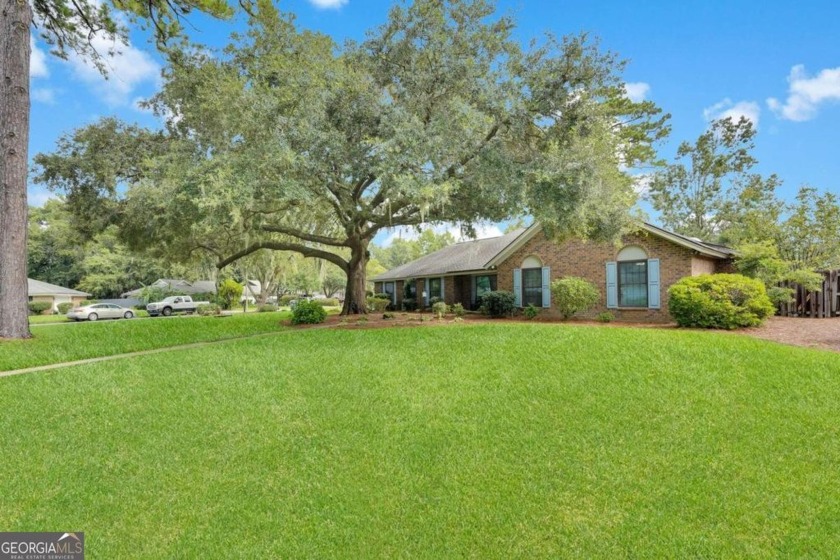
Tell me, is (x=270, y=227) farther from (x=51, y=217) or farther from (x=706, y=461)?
(x=51, y=217)

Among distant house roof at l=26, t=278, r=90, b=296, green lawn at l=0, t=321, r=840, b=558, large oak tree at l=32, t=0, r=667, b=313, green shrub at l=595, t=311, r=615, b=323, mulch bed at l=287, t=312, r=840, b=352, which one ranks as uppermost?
large oak tree at l=32, t=0, r=667, b=313

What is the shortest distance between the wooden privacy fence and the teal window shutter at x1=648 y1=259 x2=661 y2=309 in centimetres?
485

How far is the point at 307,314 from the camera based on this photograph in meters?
15.2

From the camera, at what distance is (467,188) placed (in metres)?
11.9

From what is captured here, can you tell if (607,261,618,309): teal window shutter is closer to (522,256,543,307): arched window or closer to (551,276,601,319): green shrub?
(551,276,601,319): green shrub

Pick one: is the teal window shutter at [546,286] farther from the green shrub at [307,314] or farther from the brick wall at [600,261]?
the green shrub at [307,314]

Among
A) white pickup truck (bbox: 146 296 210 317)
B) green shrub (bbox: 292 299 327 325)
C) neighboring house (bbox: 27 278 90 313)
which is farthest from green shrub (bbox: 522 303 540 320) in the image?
neighboring house (bbox: 27 278 90 313)

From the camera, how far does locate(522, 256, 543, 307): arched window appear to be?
17828 mm

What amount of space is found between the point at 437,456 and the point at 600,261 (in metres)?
13.2

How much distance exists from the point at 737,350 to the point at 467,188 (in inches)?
276

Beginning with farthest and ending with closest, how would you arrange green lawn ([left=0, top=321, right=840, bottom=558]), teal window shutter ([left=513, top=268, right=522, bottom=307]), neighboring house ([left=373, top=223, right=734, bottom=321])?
teal window shutter ([left=513, top=268, right=522, bottom=307]) < neighboring house ([left=373, top=223, right=734, bottom=321]) < green lawn ([left=0, top=321, right=840, bottom=558])

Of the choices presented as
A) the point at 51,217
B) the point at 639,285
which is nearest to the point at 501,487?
the point at 639,285

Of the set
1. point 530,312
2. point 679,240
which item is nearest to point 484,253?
point 530,312

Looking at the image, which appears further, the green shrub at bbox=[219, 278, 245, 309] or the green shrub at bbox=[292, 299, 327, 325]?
the green shrub at bbox=[219, 278, 245, 309]
